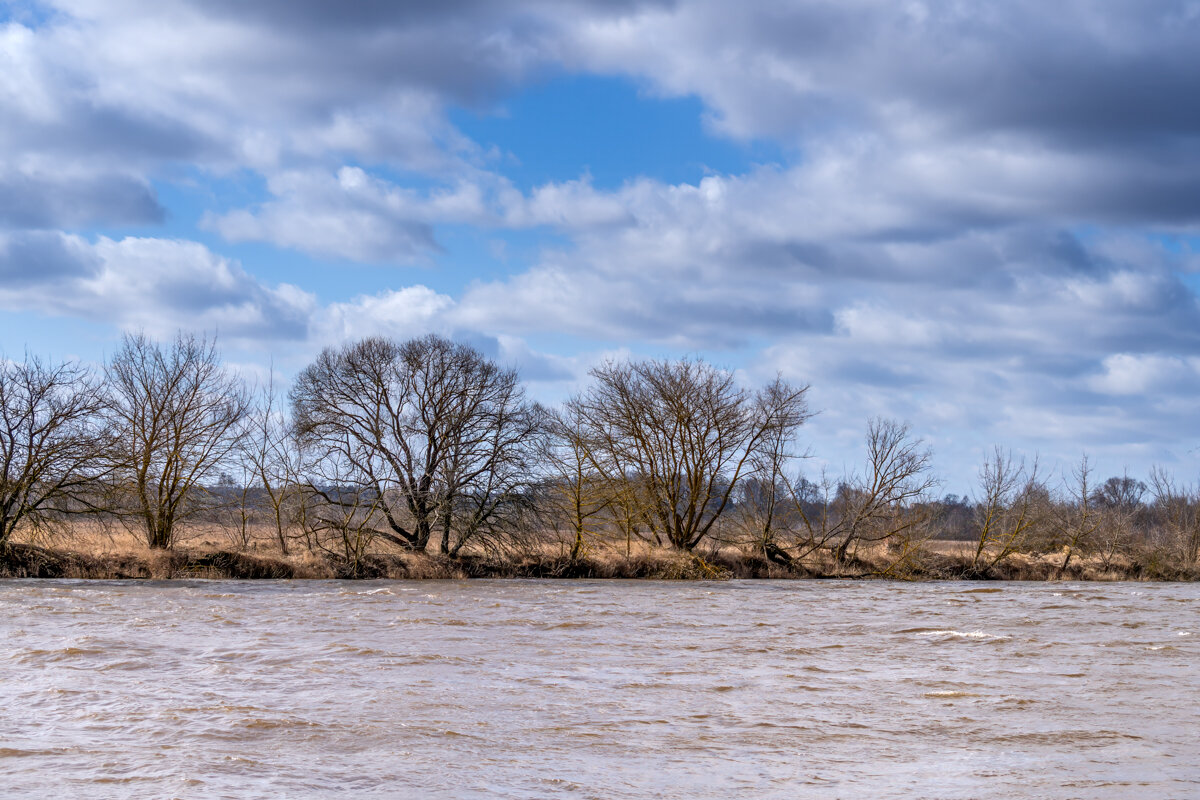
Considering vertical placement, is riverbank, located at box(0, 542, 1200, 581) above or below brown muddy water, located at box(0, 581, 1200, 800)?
above

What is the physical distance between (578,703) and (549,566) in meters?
27.5

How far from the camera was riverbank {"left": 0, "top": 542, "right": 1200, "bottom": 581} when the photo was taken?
34.8 metres

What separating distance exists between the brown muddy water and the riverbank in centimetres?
756

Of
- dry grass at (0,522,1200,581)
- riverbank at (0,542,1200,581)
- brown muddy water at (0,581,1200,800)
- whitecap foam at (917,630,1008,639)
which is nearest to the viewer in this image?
brown muddy water at (0,581,1200,800)

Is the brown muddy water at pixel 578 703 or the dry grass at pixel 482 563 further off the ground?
the dry grass at pixel 482 563

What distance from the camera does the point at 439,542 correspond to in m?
40.8

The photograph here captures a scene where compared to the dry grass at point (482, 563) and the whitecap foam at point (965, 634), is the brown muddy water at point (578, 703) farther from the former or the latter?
the dry grass at point (482, 563)

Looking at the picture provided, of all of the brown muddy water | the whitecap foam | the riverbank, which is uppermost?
the riverbank

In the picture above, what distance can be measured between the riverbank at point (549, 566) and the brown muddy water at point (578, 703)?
7562mm

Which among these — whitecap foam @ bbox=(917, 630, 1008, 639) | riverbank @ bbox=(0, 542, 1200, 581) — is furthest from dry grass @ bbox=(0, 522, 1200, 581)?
whitecap foam @ bbox=(917, 630, 1008, 639)

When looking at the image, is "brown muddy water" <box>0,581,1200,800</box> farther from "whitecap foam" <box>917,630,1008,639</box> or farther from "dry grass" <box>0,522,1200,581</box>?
"dry grass" <box>0,522,1200,581</box>

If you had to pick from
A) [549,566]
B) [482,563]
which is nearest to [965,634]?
[549,566]

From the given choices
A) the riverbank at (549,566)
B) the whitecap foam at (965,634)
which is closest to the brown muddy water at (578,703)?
the whitecap foam at (965,634)

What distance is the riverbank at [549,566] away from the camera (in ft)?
114
